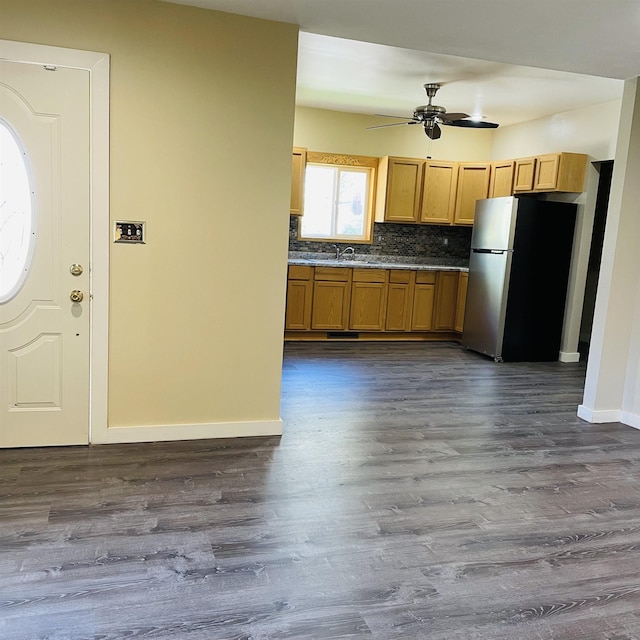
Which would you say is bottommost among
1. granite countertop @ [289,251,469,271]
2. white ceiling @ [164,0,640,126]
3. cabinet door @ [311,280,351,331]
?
cabinet door @ [311,280,351,331]

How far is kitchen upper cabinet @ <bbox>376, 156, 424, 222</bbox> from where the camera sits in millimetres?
6809

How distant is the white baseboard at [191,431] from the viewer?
3316mm

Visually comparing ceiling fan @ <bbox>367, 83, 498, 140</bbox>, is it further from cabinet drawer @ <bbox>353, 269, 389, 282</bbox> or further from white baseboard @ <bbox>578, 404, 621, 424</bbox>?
white baseboard @ <bbox>578, 404, 621, 424</bbox>

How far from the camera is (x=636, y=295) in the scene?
13.4 feet

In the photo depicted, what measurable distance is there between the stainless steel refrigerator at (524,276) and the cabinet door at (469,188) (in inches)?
30.3

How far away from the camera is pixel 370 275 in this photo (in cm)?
665

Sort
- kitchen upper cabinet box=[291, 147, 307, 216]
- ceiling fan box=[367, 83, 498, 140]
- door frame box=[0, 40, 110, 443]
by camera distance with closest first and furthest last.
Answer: door frame box=[0, 40, 110, 443], ceiling fan box=[367, 83, 498, 140], kitchen upper cabinet box=[291, 147, 307, 216]

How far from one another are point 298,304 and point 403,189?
1.92 metres

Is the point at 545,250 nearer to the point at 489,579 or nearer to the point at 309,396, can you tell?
the point at 309,396

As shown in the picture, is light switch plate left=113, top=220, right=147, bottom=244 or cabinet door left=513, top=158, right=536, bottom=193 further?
cabinet door left=513, top=158, right=536, bottom=193

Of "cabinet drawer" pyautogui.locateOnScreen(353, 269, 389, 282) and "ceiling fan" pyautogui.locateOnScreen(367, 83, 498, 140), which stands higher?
"ceiling fan" pyautogui.locateOnScreen(367, 83, 498, 140)

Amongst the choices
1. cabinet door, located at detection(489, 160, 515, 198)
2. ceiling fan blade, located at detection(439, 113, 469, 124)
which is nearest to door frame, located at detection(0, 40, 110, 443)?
ceiling fan blade, located at detection(439, 113, 469, 124)

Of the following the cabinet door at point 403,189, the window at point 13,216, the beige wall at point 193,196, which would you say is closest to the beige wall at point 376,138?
the cabinet door at point 403,189

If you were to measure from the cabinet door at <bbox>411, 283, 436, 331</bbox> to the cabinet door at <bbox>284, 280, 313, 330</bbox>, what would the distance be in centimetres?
131
